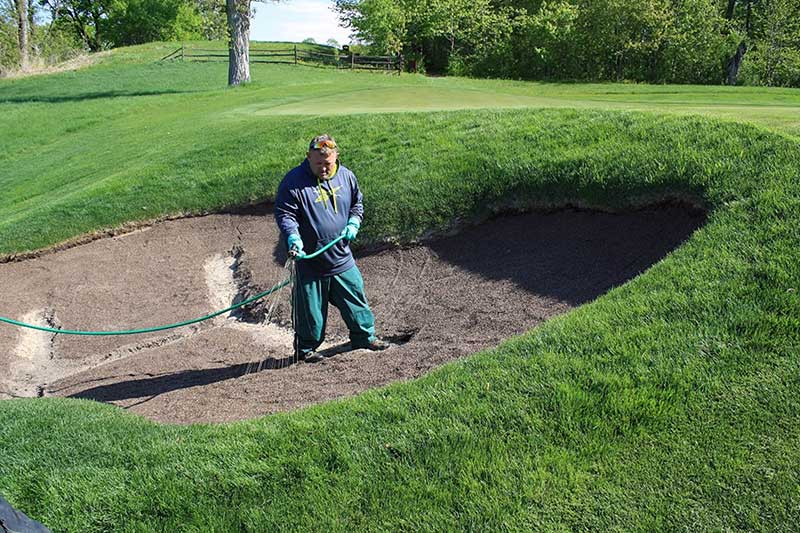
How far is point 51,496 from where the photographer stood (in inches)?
187

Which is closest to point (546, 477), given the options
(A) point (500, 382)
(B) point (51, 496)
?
(A) point (500, 382)

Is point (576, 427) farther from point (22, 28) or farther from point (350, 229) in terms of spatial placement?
point (22, 28)

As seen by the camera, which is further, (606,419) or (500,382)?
(500,382)

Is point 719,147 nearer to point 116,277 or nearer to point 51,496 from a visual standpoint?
point 51,496

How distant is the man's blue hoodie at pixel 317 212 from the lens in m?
7.18

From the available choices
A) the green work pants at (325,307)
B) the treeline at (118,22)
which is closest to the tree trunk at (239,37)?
the green work pants at (325,307)

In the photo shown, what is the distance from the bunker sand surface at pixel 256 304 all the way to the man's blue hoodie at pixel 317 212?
3.54 ft

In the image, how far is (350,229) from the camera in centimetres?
741

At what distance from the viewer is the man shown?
7.17 m

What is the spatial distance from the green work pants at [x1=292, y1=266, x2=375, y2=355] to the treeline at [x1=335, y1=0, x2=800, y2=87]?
38651 millimetres

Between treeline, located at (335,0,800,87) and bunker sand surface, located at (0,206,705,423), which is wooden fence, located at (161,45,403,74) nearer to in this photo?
treeline, located at (335,0,800,87)

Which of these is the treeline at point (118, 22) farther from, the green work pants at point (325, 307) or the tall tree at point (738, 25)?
the green work pants at point (325, 307)

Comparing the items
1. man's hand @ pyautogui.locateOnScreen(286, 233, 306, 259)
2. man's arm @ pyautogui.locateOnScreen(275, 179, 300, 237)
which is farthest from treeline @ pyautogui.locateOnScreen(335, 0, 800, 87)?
man's hand @ pyautogui.locateOnScreen(286, 233, 306, 259)

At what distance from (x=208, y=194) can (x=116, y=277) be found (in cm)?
247
